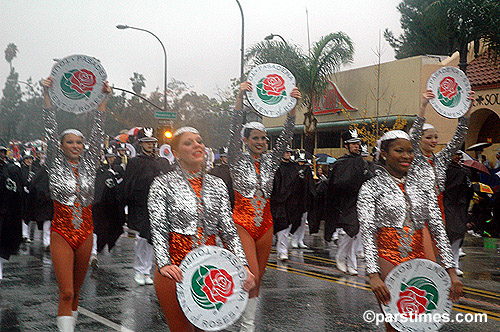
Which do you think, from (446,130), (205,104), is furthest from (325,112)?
(205,104)

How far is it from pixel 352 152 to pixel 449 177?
6.01 feet

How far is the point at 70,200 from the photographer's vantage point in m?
5.71

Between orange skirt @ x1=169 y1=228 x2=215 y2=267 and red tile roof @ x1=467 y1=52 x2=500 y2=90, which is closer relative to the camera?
orange skirt @ x1=169 y1=228 x2=215 y2=267

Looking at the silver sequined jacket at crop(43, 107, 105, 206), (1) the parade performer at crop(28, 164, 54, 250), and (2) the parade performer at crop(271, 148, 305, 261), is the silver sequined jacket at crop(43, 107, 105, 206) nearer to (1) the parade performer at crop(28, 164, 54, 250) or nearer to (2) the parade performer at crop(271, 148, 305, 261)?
(2) the parade performer at crop(271, 148, 305, 261)

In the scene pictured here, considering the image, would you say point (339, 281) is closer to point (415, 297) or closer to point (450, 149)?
point (450, 149)

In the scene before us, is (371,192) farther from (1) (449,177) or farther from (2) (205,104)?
(2) (205,104)

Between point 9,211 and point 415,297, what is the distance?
7.50 metres

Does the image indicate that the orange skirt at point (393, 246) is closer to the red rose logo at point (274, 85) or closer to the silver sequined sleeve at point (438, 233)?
the silver sequined sleeve at point (438, 233)

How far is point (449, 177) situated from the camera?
11.0m

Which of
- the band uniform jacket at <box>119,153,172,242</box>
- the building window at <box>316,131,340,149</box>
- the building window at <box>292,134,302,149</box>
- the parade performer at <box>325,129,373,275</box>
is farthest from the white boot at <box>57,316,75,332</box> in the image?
the building window at <box>292,134,302,149</box>

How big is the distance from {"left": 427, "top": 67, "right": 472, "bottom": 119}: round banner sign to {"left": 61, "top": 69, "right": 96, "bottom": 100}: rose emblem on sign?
11.0ft

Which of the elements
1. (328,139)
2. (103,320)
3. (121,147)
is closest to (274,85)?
(103,320)

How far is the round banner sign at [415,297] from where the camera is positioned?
Answer: 13.4ft

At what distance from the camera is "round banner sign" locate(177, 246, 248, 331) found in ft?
13.0
